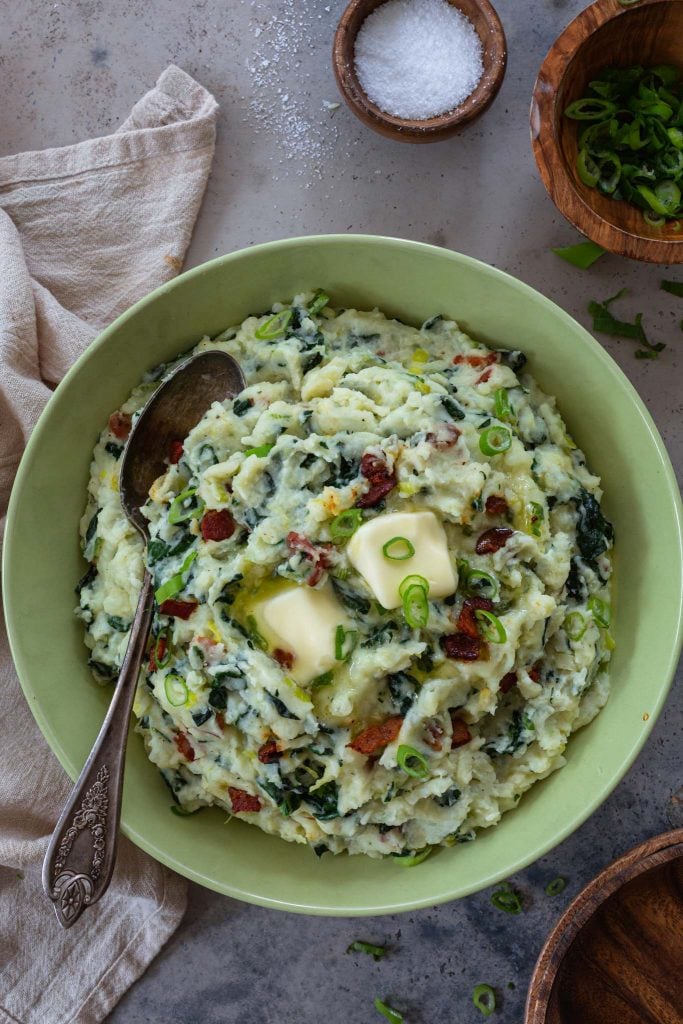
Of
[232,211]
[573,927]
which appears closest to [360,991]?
[573,927]

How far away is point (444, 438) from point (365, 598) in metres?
0.63

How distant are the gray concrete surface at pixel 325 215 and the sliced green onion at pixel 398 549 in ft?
5.88

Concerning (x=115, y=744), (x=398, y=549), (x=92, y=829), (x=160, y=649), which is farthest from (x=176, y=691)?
(x=398, y=549)

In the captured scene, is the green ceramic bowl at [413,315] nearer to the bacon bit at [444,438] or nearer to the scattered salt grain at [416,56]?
the bacon bit at [444,438]

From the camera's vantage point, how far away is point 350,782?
3.31 meters

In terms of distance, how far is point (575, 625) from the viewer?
11.5ft

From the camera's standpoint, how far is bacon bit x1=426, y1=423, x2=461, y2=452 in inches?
129

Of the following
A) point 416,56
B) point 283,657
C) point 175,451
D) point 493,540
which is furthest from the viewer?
point 416,56

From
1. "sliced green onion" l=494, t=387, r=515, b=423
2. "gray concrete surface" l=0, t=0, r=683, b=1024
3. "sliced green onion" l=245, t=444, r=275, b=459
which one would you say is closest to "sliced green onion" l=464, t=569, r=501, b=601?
"sliced green onion" l=494, t=387, r=515, b=423

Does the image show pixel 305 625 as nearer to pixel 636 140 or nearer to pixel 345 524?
pixel 345 524

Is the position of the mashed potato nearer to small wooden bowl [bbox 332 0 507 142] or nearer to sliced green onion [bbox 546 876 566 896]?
sliced green onion [bbox 546 876 566 896]

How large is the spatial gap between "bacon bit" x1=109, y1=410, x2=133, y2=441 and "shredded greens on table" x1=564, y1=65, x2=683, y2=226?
222 cm

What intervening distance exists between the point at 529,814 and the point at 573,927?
586mm

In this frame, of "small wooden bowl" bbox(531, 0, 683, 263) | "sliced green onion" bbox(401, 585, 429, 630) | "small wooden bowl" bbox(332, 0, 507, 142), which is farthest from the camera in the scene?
"small wooden bowl" bbox(332, 0, 507, 142)
